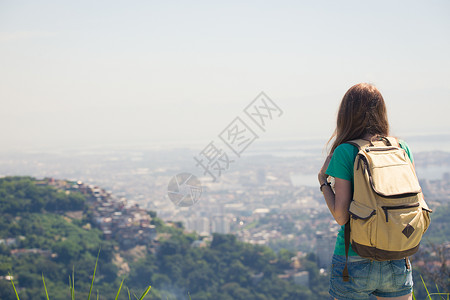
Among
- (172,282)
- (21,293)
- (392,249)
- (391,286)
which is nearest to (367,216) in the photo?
(392,249)

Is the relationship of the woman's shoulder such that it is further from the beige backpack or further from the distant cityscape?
the distant cityscape

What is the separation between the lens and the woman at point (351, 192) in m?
1.28

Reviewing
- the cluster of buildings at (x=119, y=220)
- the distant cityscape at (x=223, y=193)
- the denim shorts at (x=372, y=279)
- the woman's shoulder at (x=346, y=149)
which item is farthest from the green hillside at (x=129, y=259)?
the woman's shoulder at (x=346, y=149)

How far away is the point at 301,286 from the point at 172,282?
22.0 feet

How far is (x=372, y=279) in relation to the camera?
129cm

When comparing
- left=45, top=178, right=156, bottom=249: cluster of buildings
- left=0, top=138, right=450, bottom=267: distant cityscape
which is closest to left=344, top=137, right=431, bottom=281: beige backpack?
left=0, top=138, right=450, bottom=267: distant cityscape

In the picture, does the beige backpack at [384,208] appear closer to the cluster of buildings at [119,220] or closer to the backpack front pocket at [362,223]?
the backpack front pocket at [362,223]

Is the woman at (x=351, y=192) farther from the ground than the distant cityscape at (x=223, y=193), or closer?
farther from the ground

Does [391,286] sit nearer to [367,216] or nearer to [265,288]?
[367,216]

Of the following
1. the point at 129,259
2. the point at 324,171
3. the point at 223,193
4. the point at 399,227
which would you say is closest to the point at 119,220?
the point at 129,259

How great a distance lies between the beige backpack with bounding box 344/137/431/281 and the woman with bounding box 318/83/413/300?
37mm

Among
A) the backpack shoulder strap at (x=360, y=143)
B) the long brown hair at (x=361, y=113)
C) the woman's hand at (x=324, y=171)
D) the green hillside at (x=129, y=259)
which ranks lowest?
the green hillside at (x=129, y=259)

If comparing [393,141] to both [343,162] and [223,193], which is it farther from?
[223,193]

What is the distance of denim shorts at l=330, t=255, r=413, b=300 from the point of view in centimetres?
129
